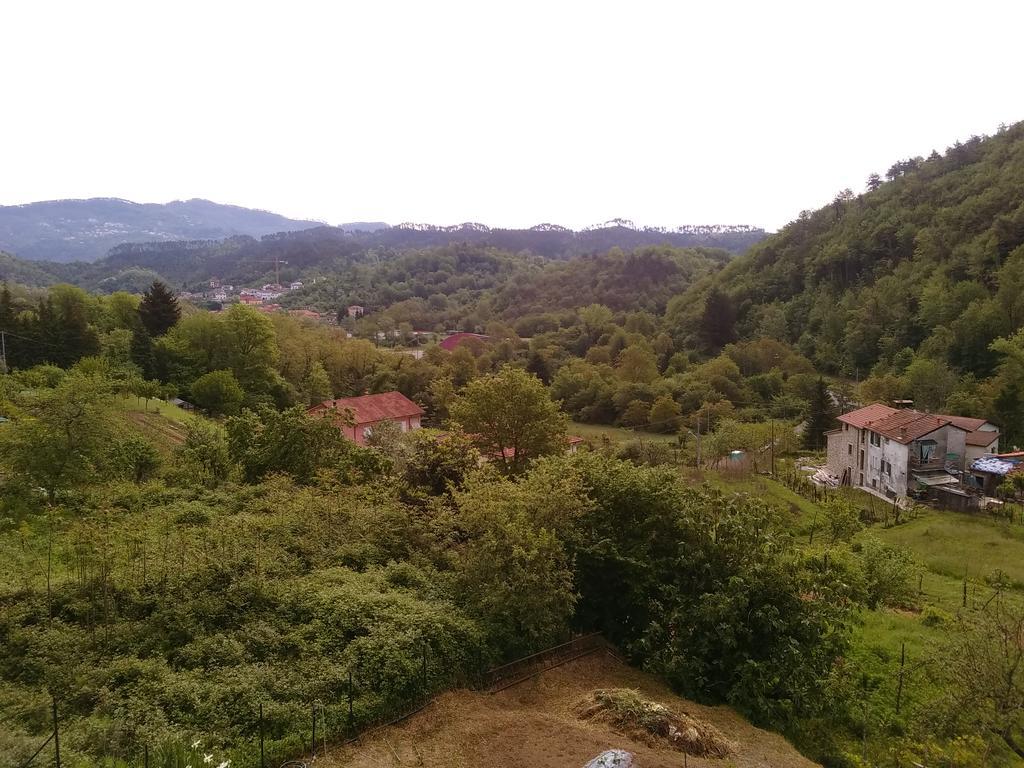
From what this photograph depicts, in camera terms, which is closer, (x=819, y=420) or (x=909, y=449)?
(x=909, y=449)

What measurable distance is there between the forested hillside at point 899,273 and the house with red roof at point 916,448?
19.3 metres

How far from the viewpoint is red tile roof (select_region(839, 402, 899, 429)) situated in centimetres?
3375

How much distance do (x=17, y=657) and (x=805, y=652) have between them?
12605 millimetres

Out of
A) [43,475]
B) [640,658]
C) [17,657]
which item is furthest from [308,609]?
[43,475]

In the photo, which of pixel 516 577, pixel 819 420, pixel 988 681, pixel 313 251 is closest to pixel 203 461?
pixel 516 577

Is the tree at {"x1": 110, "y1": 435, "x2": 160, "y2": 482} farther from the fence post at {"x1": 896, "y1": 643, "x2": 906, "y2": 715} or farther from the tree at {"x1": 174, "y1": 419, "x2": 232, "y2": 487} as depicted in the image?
the fence post at {"x1": 896, "y1": 643, "x2": 906, "y2": 715}

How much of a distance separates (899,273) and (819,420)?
96.5 feet

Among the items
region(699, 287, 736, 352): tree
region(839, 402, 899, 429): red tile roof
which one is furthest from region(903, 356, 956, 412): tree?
region(699, 287, 736, 352): tree

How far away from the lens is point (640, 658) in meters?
11.9

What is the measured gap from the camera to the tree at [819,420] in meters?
42.0

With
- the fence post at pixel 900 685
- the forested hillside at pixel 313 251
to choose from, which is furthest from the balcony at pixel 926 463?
the forested hillside at pixel 313 251

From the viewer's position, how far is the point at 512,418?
21031 mm

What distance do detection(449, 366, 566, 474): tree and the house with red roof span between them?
1933 centimetres

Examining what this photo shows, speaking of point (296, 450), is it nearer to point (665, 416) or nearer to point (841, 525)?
point (841, 525)
